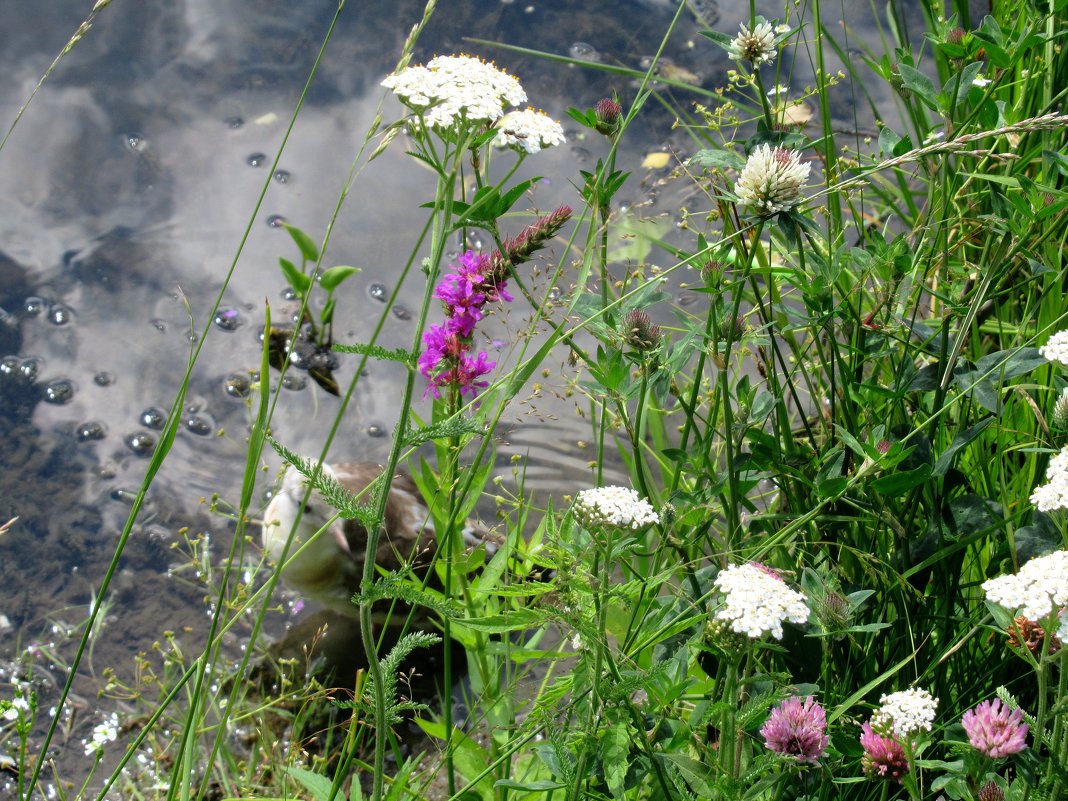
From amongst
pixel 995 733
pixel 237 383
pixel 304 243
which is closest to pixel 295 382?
pixel 237 383

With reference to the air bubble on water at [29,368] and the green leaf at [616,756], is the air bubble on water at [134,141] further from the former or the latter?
the green leaf at [616,756]

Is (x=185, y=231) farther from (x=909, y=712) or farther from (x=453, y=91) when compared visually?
(x=909, y=712)

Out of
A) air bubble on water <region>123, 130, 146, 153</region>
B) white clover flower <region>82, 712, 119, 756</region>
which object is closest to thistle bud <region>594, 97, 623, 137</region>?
white clover flower <region>82, 712, 119, 756</region>

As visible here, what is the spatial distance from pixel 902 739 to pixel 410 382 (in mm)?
513

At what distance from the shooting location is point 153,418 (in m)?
2.33

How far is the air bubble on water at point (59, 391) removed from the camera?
2342 millimetres

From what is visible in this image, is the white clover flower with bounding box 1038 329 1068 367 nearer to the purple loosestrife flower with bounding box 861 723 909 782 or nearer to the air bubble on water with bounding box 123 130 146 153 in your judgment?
the purple loosestrife flower with bounding box 861 723 909 782

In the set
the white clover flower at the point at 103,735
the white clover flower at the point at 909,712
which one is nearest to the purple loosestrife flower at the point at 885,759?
the white clover flower at the point at 909,712

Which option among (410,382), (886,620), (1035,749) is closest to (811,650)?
(886,620)

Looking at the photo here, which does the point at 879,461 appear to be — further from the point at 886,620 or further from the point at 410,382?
the point at 410,382

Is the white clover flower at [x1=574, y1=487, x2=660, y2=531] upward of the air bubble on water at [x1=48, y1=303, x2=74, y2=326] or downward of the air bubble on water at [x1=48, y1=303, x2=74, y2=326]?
downward

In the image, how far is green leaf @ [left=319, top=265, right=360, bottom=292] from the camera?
2.37 meters

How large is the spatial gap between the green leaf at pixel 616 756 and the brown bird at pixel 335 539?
36.5 inches

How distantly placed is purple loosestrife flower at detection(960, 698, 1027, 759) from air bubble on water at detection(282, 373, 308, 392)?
1850 mm
